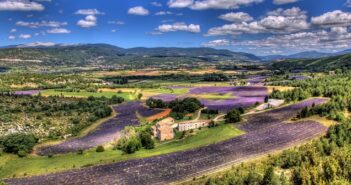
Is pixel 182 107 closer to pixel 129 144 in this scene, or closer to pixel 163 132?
pixel 163 132

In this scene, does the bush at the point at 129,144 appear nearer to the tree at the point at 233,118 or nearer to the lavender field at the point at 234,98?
the tree at the point at 233,118

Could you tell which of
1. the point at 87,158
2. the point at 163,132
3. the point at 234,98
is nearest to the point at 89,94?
the point at 234,98

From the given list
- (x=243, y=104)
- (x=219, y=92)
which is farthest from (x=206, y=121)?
(x=219, y=92)

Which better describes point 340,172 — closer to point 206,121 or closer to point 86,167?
point 86,167

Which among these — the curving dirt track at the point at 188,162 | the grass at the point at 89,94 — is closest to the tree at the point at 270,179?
the curving dirt track at the point at 188,162

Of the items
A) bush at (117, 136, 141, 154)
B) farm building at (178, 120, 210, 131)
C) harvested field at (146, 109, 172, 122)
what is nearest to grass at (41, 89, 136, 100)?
harvested field at (146, 109, 172, 122)
